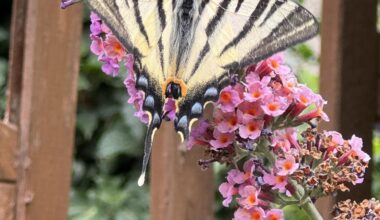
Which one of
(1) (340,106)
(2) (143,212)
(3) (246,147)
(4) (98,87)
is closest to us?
(3) (246,147)

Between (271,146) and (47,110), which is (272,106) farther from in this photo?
(47,110)

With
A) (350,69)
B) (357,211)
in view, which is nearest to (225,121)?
(357,211)

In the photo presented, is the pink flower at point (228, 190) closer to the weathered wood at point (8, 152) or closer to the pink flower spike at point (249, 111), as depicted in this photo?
the pink flower spike at point (249, 111)

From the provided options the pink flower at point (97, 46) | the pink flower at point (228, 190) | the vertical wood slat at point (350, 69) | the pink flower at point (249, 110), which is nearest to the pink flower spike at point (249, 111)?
the pink flower at point (249, 110)

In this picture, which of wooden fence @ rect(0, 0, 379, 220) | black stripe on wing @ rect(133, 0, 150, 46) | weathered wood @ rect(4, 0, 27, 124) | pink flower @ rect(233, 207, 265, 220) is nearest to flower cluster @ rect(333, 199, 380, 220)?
pink flower @ rect(233, 207, 265, 220)

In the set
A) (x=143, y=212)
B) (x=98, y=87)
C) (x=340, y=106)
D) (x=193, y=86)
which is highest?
(x=193, y=86)

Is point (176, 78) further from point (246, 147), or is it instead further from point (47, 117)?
point (47, 117)

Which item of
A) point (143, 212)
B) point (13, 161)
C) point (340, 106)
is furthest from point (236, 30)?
point (143, 212)

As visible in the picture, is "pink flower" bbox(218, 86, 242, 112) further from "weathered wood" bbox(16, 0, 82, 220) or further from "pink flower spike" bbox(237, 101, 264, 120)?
"weathered wood" bbox(16, 0, 82, 220)
